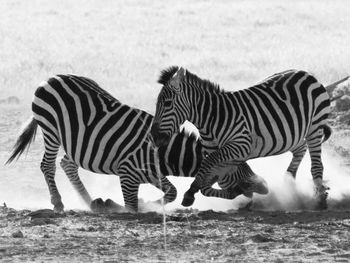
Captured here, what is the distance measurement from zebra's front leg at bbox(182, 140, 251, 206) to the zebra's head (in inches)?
18.3

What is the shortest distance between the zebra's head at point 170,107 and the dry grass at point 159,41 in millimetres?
7787

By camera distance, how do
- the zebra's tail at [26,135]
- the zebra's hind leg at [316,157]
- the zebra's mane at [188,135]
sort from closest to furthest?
the zebra's mane at [188,135], the zebra's hind leg at [316,157], the zebra's tail at [26,135]

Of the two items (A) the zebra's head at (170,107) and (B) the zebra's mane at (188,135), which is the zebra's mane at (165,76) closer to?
(A) the zebra's head at (170,107)

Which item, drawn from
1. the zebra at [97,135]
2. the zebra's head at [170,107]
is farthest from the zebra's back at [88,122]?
the zebra's head at [170,107]

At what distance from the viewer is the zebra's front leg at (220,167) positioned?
31.4 feet

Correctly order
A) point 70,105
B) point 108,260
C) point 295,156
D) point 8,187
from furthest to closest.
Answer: point 8,187, point 295,156, point 70,105, point 108,260

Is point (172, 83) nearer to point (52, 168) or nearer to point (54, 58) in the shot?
point (52, 168)

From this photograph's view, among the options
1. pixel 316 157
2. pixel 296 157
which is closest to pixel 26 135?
pixel 296 157

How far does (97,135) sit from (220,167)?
51.6 inches

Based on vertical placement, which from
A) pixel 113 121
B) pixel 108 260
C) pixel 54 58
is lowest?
pixel 108 260

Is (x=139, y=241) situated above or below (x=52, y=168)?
below

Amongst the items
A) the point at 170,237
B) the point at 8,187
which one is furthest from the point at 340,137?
the point at 170,237

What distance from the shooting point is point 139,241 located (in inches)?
302

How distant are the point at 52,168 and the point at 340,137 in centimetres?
609
